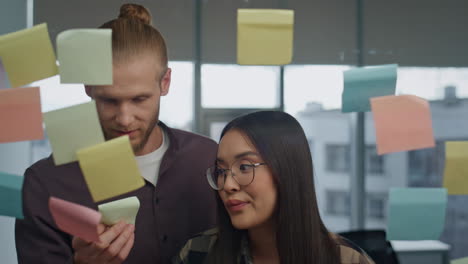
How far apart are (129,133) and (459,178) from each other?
934 mm

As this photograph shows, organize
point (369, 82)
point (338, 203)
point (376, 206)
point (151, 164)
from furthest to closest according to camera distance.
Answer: point (338, 203) → point (376, 206) → point (151, 164) → point (369, 82)

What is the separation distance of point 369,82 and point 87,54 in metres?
0.74

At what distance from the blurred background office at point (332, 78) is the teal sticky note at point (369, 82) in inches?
120

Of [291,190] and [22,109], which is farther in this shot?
[291,190]

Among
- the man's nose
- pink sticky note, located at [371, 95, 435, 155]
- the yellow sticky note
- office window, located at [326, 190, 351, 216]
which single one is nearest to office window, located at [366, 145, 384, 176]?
office window, located at [326, 190, 351, 216]

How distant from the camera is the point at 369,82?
1407 millimetres

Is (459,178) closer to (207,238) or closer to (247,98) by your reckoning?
(207,238)

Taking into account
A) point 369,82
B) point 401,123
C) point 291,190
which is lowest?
point 291,190

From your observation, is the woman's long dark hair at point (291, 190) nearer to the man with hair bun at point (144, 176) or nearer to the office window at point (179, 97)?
the man with hair bun at point (144, 176)

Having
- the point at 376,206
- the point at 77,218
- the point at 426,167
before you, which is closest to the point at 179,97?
the point at 376,206

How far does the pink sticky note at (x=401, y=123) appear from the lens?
4.47 feet

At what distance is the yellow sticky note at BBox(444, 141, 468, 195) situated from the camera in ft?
4.83

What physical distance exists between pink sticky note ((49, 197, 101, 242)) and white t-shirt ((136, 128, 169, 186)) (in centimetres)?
38

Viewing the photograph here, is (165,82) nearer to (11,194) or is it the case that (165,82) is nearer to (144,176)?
(144,176)
